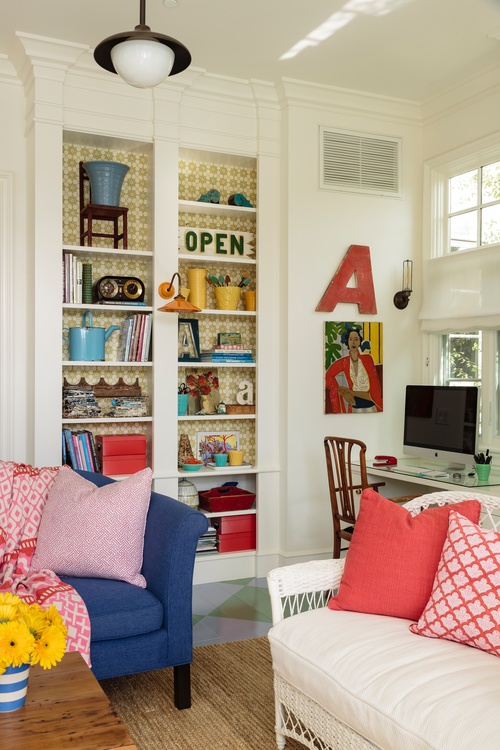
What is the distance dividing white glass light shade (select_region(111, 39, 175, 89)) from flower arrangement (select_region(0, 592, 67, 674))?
180 centimetres

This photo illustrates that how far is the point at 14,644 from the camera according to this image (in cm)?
175

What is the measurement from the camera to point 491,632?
7.06 ft

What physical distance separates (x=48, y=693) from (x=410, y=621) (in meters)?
1.16

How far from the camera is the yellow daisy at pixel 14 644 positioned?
1741mm

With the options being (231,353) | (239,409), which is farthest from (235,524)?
(231,353)

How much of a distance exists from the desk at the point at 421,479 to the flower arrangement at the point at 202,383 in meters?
1.13

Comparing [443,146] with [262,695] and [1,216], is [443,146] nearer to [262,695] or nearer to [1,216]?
[1,216]

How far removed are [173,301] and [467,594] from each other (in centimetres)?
252

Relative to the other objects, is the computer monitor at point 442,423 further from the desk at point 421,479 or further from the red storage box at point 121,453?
the red storage box at point 121,453

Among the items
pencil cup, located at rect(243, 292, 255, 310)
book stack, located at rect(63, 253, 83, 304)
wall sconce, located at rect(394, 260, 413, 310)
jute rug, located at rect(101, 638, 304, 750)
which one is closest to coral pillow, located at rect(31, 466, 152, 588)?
jute rug, located at rect(101, 638, 304, 750)

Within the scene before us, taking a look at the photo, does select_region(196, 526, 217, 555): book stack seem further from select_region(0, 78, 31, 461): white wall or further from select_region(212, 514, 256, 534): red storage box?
select_region(0, 78, 31, 461): white wall

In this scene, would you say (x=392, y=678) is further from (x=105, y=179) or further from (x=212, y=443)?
(x=105, y=179)

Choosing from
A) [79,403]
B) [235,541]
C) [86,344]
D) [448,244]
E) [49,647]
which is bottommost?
[235,541]

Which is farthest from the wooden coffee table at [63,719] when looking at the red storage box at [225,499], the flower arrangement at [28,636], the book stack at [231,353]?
the book stack at [231,353]
